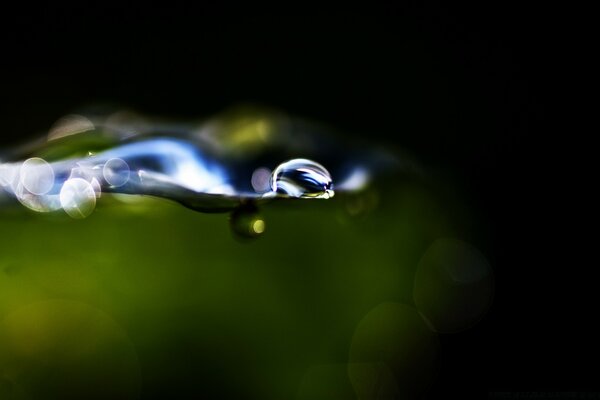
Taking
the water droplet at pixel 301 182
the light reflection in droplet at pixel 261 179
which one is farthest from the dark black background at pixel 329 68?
the water droplet at pixel 301 182

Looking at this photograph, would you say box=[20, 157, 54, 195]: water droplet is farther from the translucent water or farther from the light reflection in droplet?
the light reflection in droplet

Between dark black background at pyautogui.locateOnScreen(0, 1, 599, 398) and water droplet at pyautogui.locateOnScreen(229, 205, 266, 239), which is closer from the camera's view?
water droplet at pyautogui.locateOnScreen(229, 205, 266, 239)

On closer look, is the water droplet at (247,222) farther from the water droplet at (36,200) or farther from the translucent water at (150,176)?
the water droplet at (36,200)

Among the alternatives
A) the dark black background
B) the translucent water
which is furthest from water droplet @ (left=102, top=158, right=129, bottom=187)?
the dark black background

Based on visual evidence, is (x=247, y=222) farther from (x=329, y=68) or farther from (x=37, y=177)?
(x=329, y=68)

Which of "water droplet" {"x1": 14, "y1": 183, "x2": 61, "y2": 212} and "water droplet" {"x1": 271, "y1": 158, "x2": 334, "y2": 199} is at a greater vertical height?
"water droplet" {"x1": 271, "y1": 158, "x2": 334, "y2": 199}

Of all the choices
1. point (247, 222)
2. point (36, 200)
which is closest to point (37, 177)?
point (36, 200)
